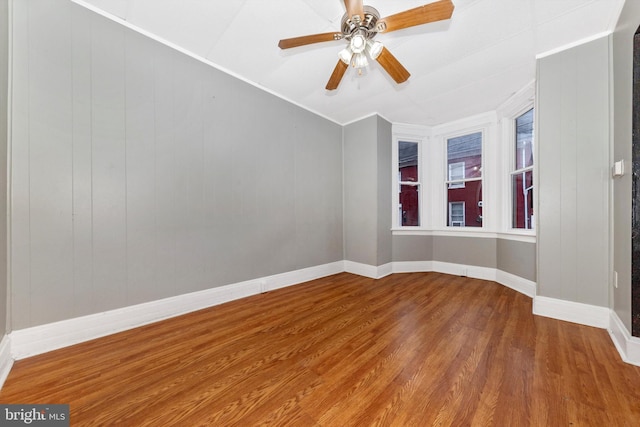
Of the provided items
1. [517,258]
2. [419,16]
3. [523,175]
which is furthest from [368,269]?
[419,16]

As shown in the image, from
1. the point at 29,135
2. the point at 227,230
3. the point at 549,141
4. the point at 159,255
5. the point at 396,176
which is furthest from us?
the point at 396,176

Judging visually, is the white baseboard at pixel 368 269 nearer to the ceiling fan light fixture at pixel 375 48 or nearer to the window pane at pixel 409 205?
the window pane at pixel 409 205

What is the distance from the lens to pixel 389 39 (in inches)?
86.0

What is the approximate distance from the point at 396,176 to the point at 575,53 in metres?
2.40

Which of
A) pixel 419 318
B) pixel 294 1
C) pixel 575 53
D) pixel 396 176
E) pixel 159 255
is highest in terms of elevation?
pixel 294 1

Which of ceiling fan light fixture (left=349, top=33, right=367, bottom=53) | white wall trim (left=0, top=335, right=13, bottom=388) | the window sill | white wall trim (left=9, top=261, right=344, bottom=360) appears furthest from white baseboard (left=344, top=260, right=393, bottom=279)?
white wall trim (left=0, top=335, right=13, bottom=388)

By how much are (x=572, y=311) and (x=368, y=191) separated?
8.63 ft

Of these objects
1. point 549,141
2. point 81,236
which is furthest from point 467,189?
point 81,236

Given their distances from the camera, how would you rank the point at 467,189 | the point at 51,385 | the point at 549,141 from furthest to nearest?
the point at 467,189, the point at 549,141, the point at 51,385

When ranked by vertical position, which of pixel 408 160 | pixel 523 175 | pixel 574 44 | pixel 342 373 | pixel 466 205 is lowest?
pixel 342 373

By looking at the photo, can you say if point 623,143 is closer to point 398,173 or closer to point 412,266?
point 398,173

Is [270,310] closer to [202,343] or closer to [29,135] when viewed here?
[202,343]

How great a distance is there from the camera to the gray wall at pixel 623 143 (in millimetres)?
1695

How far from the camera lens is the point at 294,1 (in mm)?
1845
